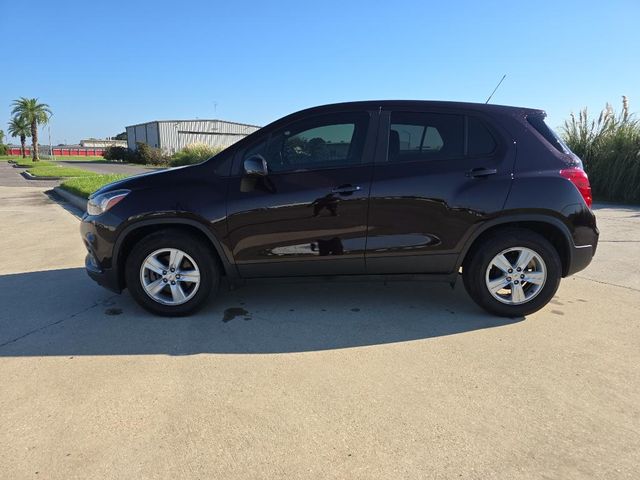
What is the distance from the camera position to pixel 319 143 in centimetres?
395

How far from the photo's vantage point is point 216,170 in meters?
3.96

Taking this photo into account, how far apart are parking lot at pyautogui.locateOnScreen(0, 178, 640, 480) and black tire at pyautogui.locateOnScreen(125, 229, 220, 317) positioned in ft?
0.42

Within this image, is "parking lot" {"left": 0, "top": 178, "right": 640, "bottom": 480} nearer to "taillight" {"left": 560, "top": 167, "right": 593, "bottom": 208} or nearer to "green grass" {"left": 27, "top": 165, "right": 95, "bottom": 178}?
"taillight" {"left": 560, "top": 167, "right": 593, "bottom": 208}

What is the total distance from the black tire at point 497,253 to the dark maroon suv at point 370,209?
0.04 ft

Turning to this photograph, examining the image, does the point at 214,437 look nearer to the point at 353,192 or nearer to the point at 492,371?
the point at 492,371

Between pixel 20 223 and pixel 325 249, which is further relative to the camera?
pixel 20 223

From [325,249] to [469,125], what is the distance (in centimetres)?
165

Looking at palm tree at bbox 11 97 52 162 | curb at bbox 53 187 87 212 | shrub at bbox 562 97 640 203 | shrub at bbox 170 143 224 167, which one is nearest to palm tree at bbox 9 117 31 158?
palm tree at bbox 11 97 52 162

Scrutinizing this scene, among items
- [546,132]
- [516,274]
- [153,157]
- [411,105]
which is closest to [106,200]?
[411,105]

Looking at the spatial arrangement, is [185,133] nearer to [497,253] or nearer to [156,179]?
[156,179]

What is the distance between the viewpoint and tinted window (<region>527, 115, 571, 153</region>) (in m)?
3.97

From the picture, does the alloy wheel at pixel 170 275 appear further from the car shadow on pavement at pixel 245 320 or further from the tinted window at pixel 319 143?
the tinted window at pixel 319 143

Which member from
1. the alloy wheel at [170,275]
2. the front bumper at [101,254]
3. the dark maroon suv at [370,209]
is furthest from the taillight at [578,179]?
the front bumper at [101,254]

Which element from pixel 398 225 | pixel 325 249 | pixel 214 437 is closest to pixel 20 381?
pixel 214 437
